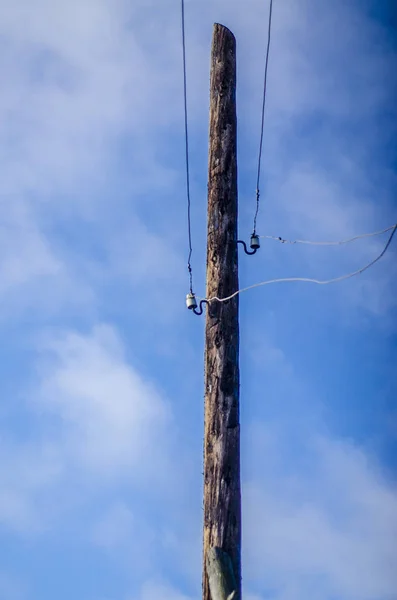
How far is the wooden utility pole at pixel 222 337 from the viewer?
6.52m

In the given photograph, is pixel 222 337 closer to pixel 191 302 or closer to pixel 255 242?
pixel 191 302

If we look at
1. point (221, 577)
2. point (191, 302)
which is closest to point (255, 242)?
point (191, 302)

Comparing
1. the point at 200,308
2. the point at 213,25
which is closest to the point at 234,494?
the point at 200,308

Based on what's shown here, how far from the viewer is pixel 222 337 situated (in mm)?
7168

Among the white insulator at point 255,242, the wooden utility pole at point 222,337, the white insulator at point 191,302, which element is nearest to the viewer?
the wooden utility pole at point 222,337

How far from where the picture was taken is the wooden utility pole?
652 cm

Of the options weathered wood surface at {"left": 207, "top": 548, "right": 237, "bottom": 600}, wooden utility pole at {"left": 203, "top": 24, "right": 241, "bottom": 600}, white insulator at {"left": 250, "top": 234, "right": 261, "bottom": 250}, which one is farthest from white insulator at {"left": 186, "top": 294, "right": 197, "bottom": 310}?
weathered wood surface at {"left": 207, "top": 548, "right": 237, "bottom": 600}

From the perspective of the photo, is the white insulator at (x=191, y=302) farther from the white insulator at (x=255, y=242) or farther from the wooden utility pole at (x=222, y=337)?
the white insulator at (x=255, y=242)

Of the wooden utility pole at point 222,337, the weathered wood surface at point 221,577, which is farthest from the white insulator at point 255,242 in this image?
the weathered wood surface at point 221,577

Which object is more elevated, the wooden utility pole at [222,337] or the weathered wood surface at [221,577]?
the wooden utility pole at [222,337]

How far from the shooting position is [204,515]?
6637 mm

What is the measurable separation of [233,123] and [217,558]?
439cm

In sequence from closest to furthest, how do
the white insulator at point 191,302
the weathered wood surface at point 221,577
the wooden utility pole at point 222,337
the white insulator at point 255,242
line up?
the weathered wood surface at point 221,577
the wooden utility pole at point 222,337
the white insulator at point 191,302
the white insulator at point 255,242

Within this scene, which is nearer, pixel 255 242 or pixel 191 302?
pixel 191 302
